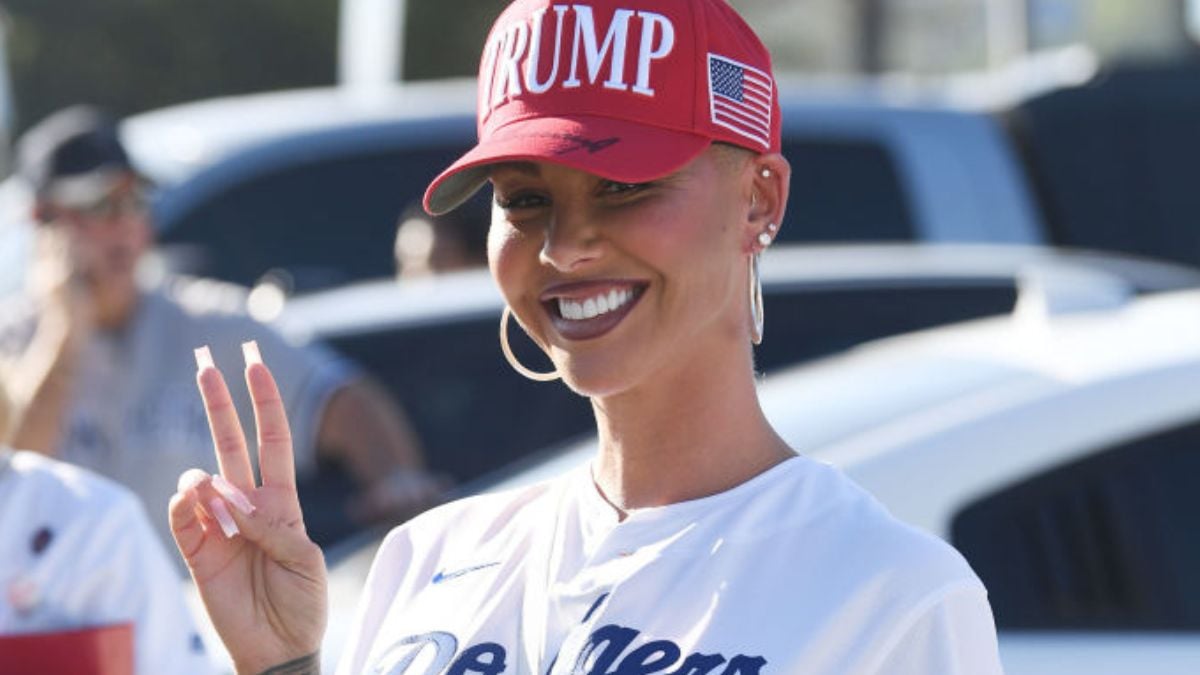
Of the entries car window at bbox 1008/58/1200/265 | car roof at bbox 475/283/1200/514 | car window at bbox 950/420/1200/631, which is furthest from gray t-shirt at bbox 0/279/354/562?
car window at bbox 1008/58/1200/265

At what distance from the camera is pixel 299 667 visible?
102 inches

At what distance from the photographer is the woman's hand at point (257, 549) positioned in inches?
101

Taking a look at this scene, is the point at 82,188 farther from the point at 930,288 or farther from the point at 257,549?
the point at 257,549

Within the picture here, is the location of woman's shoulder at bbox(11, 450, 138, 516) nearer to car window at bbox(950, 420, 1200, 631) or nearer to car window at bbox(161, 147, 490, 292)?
car window at bbox(950, 420, 1200, 631)

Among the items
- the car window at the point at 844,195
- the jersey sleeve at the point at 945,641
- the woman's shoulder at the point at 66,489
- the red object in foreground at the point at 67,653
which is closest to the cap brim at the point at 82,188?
the woman's shoulder at the point at 66,489

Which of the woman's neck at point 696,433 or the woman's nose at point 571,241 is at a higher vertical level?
the woman's nose at point 571,241

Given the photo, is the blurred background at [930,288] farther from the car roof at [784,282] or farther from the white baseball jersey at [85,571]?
the white baseball jersey at [85,571]

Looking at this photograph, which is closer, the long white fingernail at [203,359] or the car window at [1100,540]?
the long white fingernail at [203,359]

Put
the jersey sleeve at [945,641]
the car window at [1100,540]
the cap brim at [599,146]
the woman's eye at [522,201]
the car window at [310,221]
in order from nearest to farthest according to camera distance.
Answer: the jersey sleeve at [945,641], the cap brim at [599,146], the woman's eye at [522,201], the car window at [1100,540], the car window at [310,221]

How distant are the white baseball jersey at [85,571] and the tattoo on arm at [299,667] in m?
0.94

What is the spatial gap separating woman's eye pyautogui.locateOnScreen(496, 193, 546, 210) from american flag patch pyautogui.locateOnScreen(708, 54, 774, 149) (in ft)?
0.69

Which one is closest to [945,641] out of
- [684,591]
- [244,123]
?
[684,591]

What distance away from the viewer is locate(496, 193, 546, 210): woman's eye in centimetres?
252

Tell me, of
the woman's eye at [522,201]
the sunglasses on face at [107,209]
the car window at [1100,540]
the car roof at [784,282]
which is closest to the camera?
the woman's eye at [522,201]
